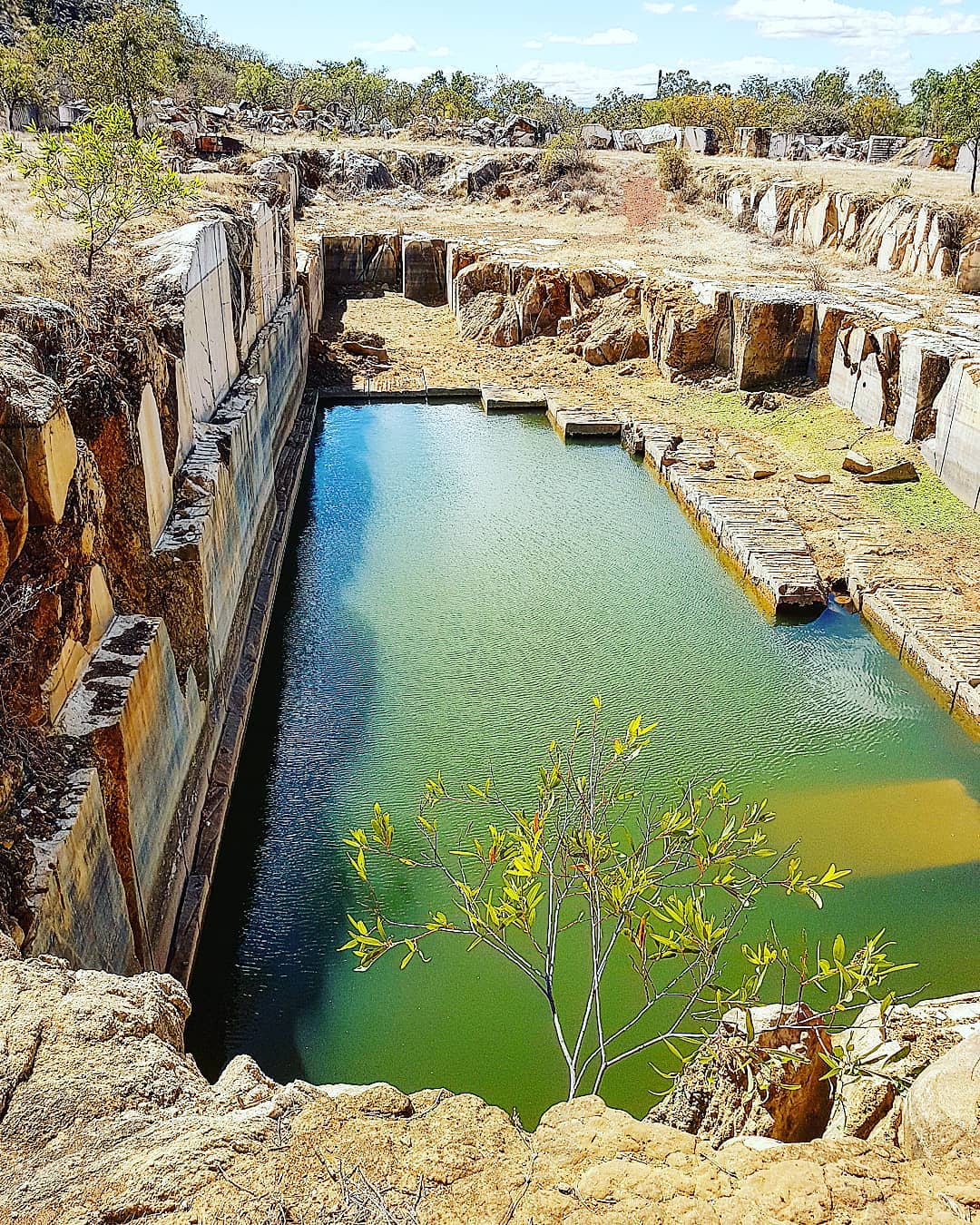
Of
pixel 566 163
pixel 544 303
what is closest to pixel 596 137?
pixel 566 163

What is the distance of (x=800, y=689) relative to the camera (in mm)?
10789

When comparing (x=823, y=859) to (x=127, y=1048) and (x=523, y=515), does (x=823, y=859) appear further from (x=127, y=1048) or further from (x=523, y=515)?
(x=523, y=515)

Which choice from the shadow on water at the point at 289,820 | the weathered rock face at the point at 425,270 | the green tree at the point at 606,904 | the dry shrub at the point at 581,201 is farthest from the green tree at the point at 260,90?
the green tree at the point at 606,904

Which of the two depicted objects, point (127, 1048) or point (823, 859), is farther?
point (823, 859)

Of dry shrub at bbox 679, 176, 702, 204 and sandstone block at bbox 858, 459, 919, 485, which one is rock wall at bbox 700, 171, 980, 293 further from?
sandstone block at bbox 858, 459, 919, 485

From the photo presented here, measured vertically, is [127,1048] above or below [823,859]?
above

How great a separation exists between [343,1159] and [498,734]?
267 inches

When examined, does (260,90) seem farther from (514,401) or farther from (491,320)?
(514,401)

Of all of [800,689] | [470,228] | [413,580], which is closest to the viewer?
[800,689]

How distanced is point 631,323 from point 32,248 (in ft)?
44.7

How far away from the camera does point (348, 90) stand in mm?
53500

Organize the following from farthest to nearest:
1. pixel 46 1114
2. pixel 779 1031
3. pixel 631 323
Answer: pixel 631 323 → pixel 779 1031 → pixel 46 1114

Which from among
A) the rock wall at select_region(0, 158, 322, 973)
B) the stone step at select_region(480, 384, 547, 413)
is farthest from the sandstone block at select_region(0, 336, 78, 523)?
the stone step at select_region(480, 384, 547, 413)

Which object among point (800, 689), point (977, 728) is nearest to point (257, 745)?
point (800, 689)
